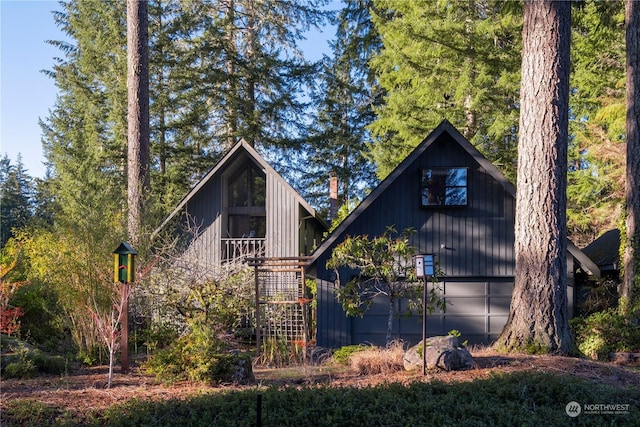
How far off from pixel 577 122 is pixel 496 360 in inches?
599

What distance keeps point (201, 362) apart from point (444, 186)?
8.43m

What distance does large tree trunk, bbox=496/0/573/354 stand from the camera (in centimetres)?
883

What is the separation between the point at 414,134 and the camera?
20516 mm

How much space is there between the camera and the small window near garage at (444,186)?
13773 mm

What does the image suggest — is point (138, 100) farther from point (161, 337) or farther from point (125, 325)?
point (125, 325)

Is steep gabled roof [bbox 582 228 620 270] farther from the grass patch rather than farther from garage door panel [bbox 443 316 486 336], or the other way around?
the grass patch

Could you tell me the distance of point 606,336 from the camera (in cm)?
1202

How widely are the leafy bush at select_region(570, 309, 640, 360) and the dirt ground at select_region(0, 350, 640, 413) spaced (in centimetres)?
430

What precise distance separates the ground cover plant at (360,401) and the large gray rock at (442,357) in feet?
0.53

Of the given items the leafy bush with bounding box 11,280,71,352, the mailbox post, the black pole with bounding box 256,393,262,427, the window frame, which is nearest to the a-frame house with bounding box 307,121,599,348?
the window frame

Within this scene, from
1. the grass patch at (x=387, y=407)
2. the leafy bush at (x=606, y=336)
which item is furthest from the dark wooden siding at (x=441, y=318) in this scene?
the grass patch at (x=387, y=407)

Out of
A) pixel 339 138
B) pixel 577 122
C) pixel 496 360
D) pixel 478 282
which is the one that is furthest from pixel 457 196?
pixel 339 138

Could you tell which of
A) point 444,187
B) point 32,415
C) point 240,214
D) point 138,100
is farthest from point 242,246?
point 32,415

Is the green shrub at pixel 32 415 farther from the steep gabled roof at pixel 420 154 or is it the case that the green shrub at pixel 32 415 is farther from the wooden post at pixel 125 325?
the steep gabled roof at pixel 420 154
